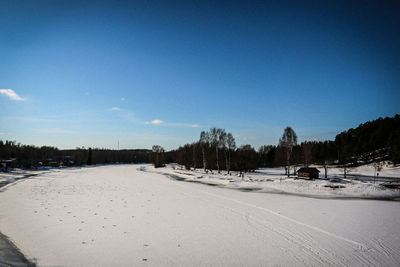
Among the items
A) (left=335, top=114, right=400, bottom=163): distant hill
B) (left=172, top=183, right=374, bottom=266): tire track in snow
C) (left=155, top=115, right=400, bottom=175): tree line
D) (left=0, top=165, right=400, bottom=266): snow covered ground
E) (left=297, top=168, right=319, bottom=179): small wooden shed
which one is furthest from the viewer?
(left=335, top=114, right=400, bottom=163): distant hill

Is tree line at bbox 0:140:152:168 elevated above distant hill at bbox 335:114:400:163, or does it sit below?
below

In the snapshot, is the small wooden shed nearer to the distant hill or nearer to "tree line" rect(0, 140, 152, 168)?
the distant hill

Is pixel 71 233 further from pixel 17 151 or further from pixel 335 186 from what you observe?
pixel 17 151

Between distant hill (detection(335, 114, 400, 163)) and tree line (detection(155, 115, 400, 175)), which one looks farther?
distant hill (detection(335, 114, 400, 163))

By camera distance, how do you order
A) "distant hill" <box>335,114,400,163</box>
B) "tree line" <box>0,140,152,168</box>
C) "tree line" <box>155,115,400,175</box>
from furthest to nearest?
"tree line" <box>0,140,152,168</box> < "distant hill" <box>335,114,400,163</box> < "tree line" <box>155,115,400,175</box>

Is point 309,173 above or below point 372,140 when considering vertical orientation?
below

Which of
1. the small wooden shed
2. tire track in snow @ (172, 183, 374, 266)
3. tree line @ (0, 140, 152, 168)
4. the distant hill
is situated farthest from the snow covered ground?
the distant hill

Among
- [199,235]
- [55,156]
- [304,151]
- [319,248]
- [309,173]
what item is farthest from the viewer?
[55,156]

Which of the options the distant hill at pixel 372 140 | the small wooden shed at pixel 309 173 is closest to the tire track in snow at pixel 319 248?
the small wooden shed at pixel 309 173

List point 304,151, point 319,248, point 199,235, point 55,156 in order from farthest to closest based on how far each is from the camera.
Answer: point 55,156 < point 304,151 < point 199,235 < point 319,248

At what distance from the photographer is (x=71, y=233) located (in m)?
9.13

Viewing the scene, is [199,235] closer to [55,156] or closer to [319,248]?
[319,248]

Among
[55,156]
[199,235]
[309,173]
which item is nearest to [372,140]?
[309,173]

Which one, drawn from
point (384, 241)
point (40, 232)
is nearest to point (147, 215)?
point (40, 232)
